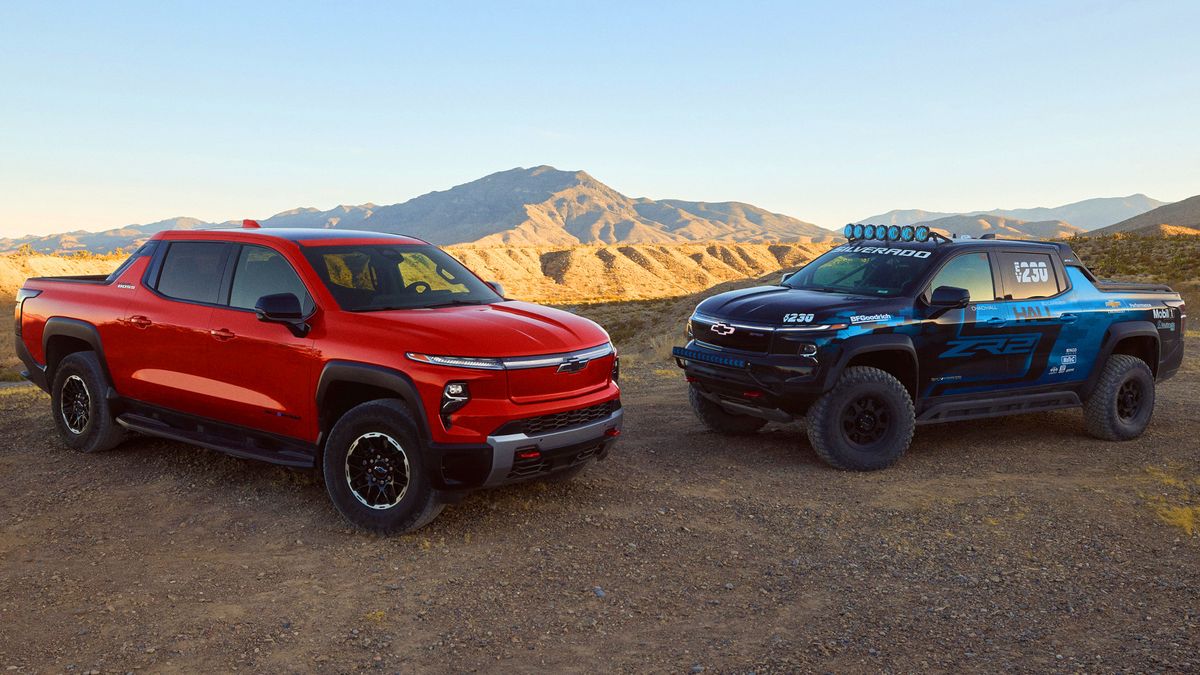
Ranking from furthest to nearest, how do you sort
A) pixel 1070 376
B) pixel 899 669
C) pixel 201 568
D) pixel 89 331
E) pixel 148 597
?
pixel 1070 376 < pixel 89 331 < pixel 201 568 < pixel 148 597 < pixel 899 669

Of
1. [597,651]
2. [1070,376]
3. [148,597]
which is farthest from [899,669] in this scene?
[1070,376]

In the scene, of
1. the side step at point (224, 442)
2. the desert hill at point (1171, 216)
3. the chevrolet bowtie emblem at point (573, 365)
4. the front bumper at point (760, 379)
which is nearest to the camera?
the chevrolet bowtie emblem at point (573, 365)

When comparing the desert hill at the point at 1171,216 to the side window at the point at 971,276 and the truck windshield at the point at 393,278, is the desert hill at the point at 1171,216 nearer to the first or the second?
the side window at the point at 971,276

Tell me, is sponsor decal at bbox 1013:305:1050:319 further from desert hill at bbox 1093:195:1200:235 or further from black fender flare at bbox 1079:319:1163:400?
desert hill at bbox 1093:195:1200:235

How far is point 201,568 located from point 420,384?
161 cm

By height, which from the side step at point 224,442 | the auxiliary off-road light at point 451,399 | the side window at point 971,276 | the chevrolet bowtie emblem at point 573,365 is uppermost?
the side window at point 971,276

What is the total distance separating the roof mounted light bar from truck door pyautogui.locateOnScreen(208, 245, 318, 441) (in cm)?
466

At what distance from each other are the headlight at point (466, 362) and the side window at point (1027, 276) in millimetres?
4883

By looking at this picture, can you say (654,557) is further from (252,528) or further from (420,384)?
(252,528)

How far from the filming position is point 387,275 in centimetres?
616

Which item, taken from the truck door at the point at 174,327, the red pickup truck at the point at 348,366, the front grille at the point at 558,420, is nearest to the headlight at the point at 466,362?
the red pickup truck at the point at 348,366

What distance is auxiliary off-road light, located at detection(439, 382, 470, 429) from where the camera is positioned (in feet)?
16.3

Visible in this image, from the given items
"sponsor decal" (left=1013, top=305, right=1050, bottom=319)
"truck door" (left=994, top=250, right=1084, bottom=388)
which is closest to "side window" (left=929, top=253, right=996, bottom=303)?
"truck door" (left=994, top=250, right=1084, bottom=388)

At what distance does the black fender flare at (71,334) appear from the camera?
6789mm
